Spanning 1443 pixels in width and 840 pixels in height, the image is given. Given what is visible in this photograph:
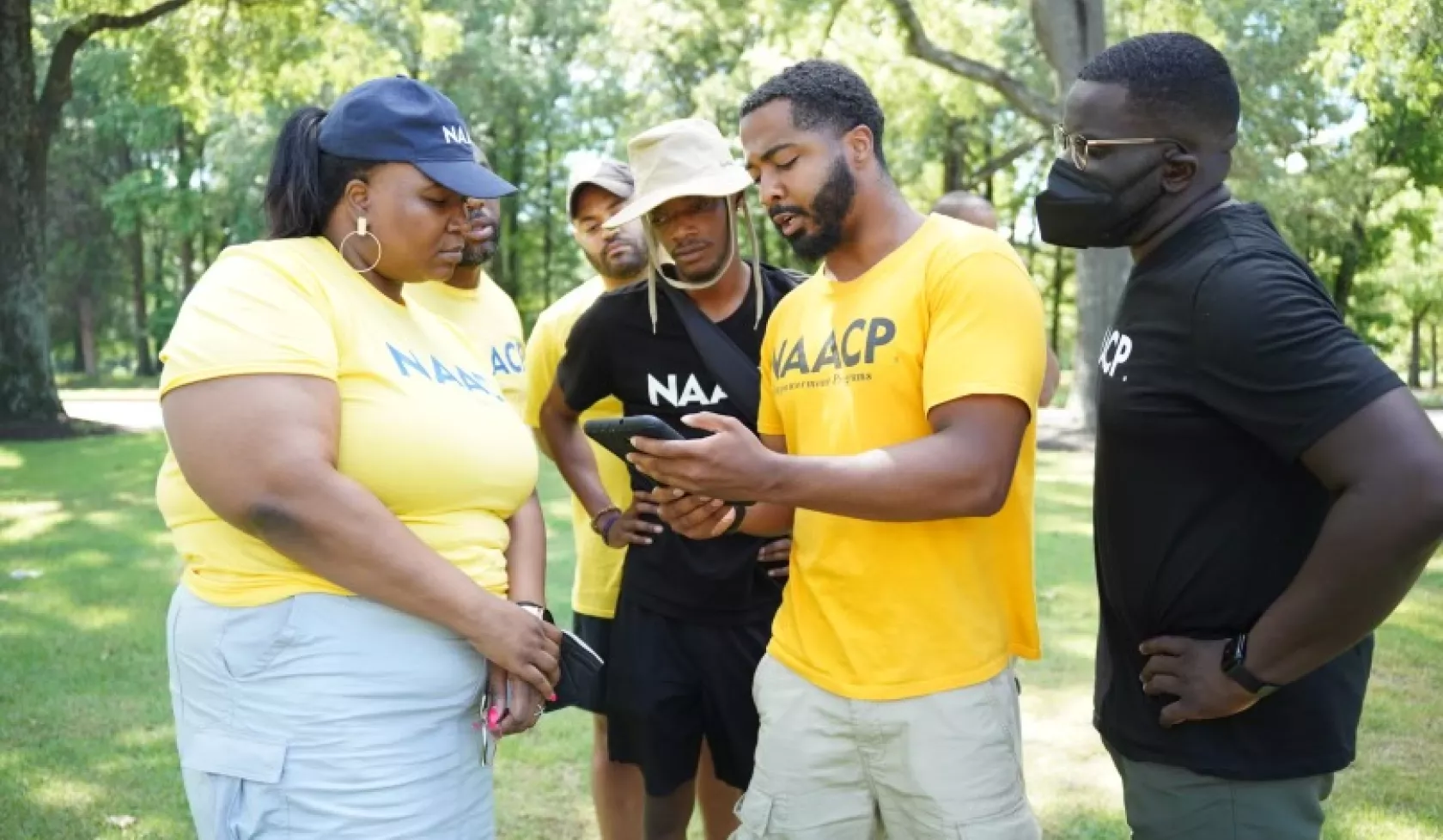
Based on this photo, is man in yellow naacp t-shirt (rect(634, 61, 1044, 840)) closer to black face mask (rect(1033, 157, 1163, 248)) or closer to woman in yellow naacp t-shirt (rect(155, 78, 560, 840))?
black face mask (rect(1033, 157, 1163, 248))

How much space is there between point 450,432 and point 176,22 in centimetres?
2107

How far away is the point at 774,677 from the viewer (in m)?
2.99

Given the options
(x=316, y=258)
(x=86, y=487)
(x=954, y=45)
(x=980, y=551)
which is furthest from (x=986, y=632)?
(x=954, y=45)

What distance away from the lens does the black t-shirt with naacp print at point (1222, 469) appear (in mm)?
2223

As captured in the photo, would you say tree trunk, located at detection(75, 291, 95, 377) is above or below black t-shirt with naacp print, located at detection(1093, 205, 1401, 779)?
below

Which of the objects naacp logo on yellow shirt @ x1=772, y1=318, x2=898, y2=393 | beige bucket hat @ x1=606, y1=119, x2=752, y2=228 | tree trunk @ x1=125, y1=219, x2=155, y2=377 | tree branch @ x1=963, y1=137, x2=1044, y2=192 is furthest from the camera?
tree trunk @ x1=125, y1=219, x2=155, y2=377

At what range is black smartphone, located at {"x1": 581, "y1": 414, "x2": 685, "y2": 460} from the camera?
8.07 ft

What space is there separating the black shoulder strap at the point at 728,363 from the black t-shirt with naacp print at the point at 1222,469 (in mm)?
1307

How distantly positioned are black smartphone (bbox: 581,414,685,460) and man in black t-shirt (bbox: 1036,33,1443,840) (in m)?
0.90

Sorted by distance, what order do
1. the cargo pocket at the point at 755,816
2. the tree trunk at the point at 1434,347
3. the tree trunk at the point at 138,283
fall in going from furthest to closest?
the tree trunk at the point at 1434,347, the tree trunk at the point at 138,283, the cargo pocket at the point at 755,816

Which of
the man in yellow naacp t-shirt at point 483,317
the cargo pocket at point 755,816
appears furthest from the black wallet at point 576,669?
the man in yellow naacp t-shirt at point 483,317

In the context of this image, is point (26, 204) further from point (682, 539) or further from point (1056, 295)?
point (1056, 295)

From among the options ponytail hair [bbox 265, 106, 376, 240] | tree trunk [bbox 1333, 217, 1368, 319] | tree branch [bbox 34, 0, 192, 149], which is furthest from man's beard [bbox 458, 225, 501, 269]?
tree trunk [bbox 1333, 217, 1368, 319]

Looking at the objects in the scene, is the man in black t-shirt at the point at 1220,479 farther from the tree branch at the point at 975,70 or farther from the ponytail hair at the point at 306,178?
the tree branch at the point at 975,70
